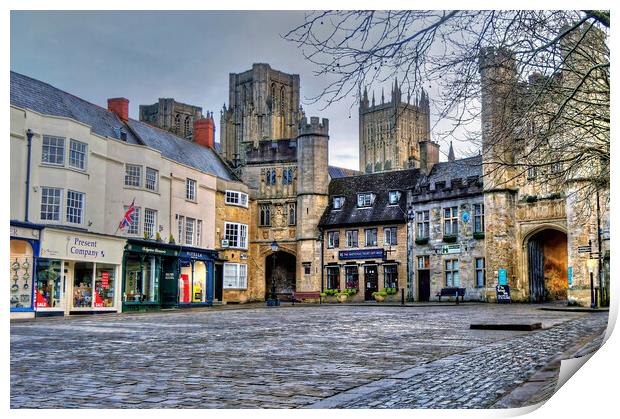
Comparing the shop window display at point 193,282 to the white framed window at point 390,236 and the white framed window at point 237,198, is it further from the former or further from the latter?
the white framed window at point 390,236

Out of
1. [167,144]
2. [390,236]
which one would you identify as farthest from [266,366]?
[390,236]

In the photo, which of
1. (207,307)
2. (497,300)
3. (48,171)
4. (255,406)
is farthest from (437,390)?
(497,300)

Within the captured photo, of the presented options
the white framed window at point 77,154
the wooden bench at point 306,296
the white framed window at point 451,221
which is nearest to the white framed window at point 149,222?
the white framed window at point 77,154

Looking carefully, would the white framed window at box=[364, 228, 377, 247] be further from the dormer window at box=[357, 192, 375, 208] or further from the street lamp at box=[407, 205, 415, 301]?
the street lamp at box=[407, 205, 415, 301]

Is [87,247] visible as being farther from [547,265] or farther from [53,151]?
[547,265]

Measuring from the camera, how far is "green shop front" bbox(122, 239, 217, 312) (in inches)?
467

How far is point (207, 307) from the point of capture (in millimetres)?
21875

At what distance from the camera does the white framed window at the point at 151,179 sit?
350 inches

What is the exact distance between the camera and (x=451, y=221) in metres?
32.3

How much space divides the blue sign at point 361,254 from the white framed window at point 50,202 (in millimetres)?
27763

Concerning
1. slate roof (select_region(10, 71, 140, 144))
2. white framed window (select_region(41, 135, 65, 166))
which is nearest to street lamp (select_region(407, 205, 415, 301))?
slate roof (select_region(10, 71, 140, 144))

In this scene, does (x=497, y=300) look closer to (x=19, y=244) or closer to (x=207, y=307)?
(x=207, y=307)

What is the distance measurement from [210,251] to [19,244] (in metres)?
15.5
